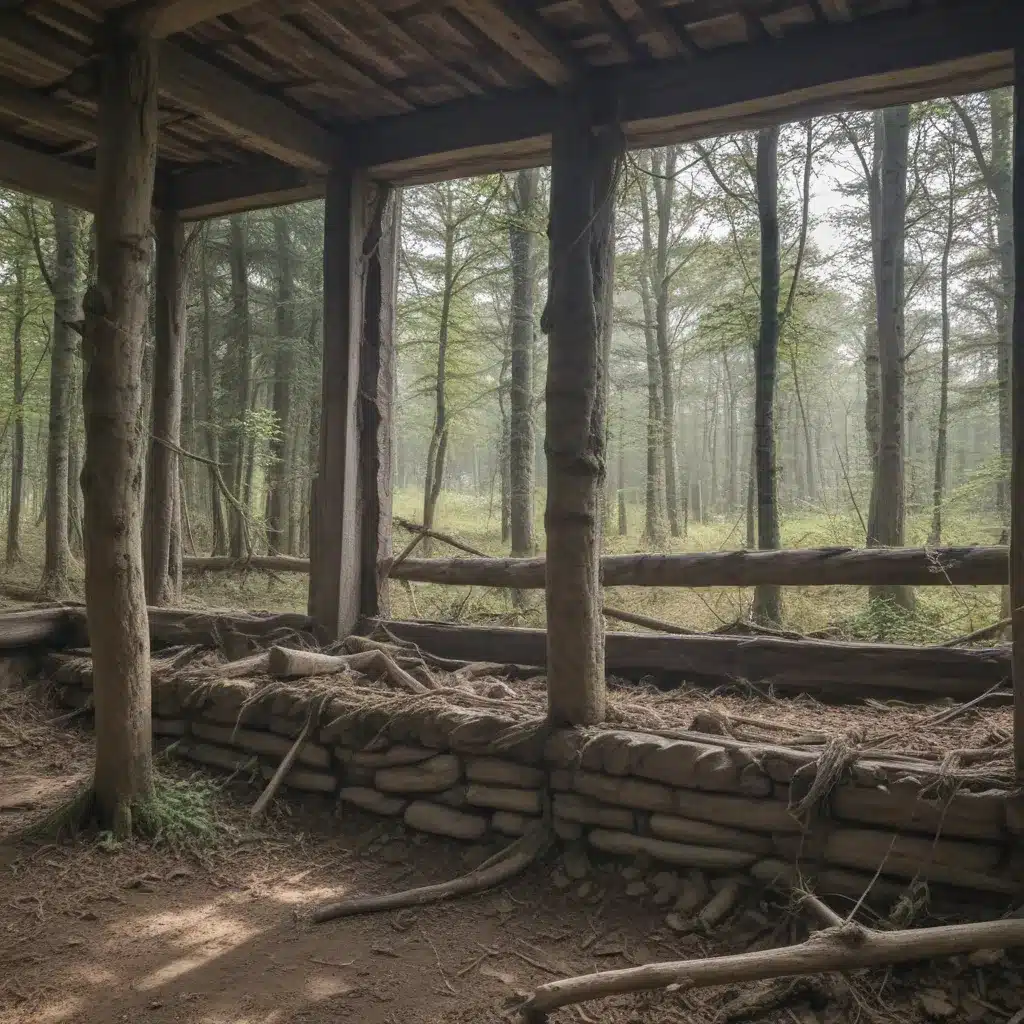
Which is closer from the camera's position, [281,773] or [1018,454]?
[1018,454]

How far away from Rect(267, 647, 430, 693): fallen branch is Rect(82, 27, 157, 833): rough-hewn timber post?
0.98m

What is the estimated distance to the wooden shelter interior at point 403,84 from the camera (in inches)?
Result: 148

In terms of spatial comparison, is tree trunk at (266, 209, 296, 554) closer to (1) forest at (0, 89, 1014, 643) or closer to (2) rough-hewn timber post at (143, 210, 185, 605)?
(1) forest at (0, 89, 1014, 643)

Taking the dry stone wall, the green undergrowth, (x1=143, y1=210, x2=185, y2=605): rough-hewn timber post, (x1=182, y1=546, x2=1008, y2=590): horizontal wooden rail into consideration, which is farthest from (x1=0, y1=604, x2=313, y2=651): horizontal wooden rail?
the green undergrowth

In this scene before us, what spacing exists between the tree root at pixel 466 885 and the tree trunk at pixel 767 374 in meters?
4.16

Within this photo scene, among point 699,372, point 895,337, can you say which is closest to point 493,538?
point 895,337

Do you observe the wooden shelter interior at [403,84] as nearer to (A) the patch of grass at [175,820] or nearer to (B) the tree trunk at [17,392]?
(A) the patch of grass at [175,820]

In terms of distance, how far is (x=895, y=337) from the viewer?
8945 millimetres

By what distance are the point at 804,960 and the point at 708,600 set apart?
7964 millimetres

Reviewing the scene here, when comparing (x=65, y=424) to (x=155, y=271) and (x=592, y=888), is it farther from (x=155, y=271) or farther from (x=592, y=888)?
(x=592, y=888)

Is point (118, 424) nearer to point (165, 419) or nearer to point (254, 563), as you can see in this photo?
point (165, 419)

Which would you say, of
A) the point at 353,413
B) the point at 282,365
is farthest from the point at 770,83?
the point at 282,365

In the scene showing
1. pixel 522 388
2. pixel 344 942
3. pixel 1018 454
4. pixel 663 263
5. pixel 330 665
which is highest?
pixel 663 263

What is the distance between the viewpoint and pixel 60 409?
1059 cm
